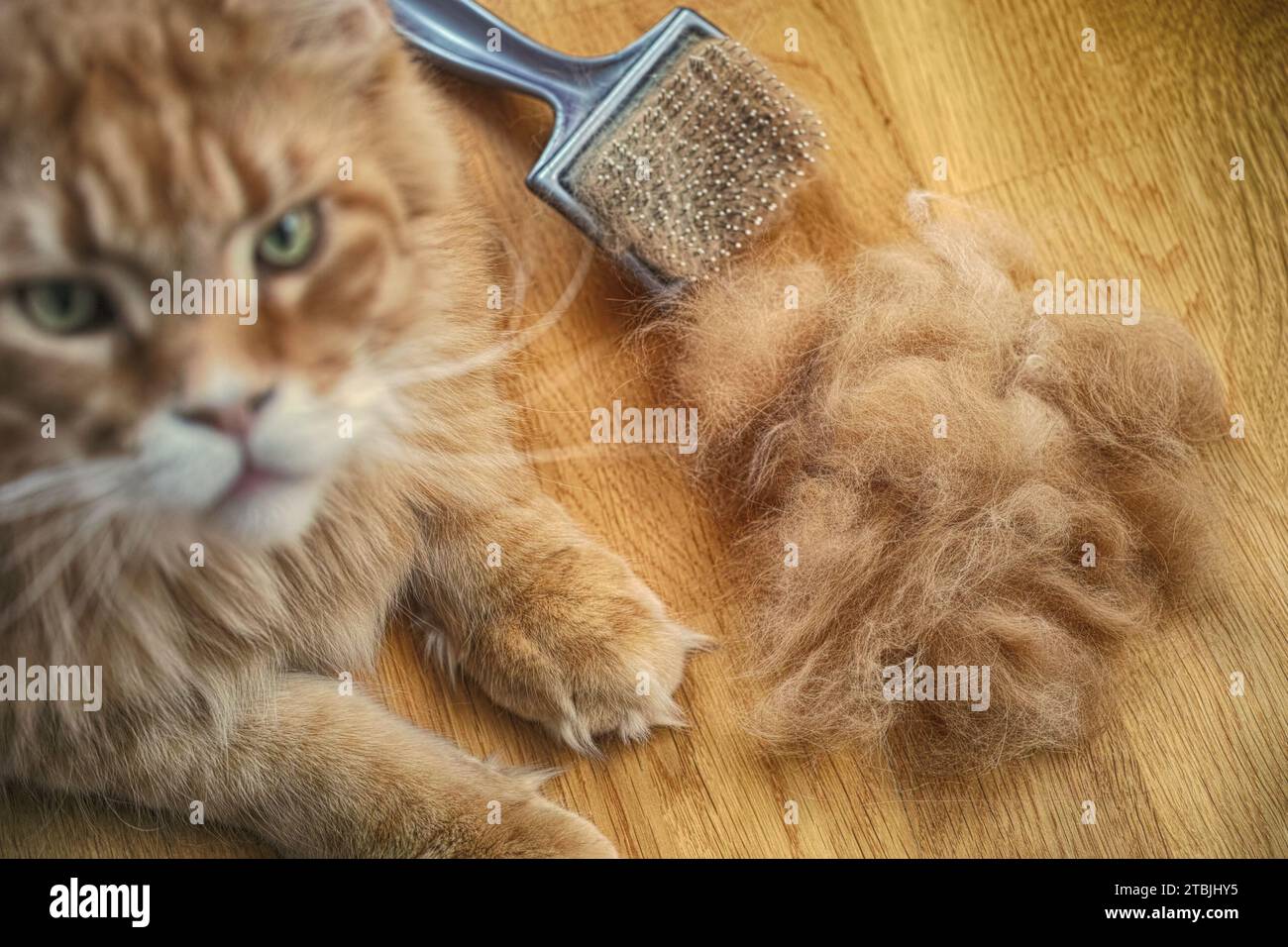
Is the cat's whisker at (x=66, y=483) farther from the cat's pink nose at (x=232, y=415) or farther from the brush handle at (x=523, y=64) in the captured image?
the brush handle at (x=523, y=64)

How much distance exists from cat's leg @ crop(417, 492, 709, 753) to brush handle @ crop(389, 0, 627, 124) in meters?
0.37

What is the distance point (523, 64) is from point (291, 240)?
0.37m

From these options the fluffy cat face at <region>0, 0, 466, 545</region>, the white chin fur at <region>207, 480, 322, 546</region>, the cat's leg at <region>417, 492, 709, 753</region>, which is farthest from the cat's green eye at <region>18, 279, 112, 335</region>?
the cat's leg at <region>417, 492, 709, 753</region>

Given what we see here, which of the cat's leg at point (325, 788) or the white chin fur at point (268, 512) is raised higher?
the white chin fur at point (268, 512)

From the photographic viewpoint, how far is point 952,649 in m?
0.80

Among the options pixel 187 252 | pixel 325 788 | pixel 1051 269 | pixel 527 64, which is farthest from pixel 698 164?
pixel 325 788

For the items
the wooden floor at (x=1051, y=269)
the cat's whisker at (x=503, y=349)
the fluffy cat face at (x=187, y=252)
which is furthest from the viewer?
the wooden floor at (x=1051, y=269)

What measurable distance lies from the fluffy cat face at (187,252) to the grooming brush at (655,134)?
0.24 meters

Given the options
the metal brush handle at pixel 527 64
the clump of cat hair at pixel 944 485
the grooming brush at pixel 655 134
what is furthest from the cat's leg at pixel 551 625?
the metal brush handle at pixel 527 64

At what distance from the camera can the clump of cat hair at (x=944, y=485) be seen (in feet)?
2.62

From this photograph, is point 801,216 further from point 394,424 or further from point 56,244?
point 56,244

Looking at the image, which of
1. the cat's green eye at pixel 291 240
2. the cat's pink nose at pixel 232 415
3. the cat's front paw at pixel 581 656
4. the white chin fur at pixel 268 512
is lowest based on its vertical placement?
the cat's front paw at pixel 581 656

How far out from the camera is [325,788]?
0.74 metres

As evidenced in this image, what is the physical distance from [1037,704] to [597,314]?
513 millimetres
